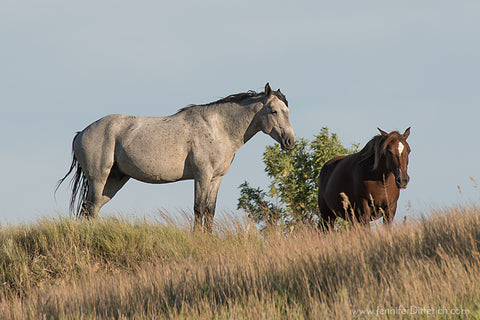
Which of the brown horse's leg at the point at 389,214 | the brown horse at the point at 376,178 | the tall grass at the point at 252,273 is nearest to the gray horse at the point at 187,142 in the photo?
the tall grass at the point at 252,273

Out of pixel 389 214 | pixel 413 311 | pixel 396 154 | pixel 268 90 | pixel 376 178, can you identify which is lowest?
pixel 413 311

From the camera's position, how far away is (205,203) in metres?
12.0

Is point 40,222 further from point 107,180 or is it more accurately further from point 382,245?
point 382,245

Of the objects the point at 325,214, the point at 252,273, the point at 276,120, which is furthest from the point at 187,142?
the point at 252,273

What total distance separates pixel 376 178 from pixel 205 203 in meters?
3.72

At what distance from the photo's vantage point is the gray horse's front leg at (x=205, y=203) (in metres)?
11.9

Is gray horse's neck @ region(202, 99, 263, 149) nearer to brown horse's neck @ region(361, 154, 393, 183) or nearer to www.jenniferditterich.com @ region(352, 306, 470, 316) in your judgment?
brown horse's neck @ region(361, 154, 393, 183)

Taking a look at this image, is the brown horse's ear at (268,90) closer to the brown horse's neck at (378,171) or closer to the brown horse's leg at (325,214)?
the brown horse's leg at (325,214)

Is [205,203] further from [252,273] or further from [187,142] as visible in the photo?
[252,273]

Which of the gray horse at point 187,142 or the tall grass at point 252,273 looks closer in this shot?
the tall grass at point 252,273

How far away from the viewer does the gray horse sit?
474 inches

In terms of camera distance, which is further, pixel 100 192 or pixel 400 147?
pixel 100 192

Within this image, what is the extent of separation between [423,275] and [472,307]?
726 millimetres

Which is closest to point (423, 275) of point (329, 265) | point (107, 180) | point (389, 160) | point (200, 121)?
point (329, 265)
